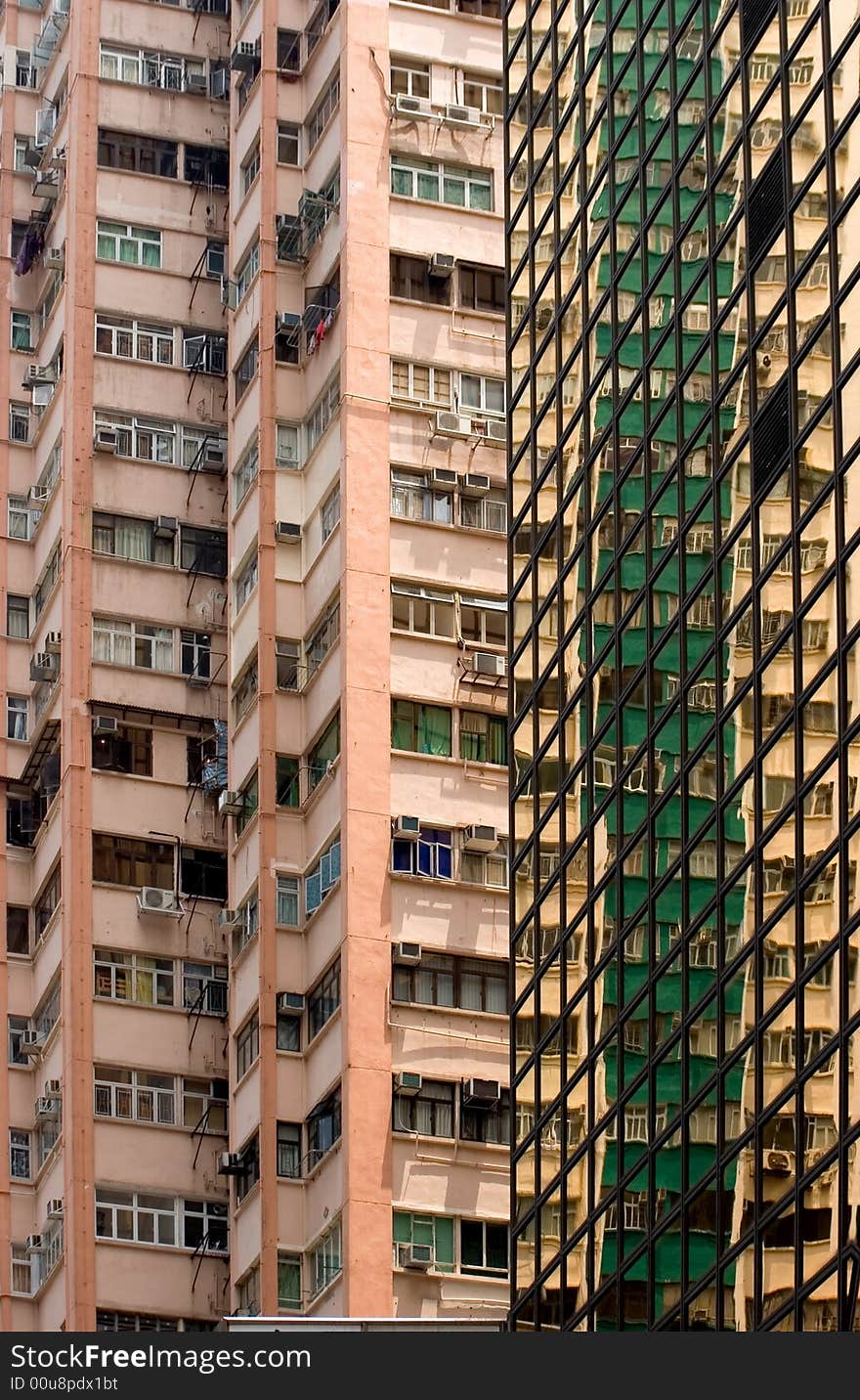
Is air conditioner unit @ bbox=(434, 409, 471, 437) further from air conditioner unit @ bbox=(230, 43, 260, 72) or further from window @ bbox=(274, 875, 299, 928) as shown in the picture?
air conditioner unit @ bbox=(230, 43, 260, 72)

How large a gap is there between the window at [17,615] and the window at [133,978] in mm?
9991

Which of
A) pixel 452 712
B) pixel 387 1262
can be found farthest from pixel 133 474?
pixel 387 1262

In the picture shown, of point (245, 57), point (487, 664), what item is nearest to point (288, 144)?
point (245, 57)

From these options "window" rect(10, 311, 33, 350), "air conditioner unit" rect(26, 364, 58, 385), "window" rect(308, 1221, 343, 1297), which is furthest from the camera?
"window" rect(10, 311, 33, 350)

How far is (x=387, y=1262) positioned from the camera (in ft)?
216

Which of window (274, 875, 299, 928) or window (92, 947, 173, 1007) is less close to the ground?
window (274, 875, 299, 928)

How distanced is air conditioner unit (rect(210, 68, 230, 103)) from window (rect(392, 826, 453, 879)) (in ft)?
70.0

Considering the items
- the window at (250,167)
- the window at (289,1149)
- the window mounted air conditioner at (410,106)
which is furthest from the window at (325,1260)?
the window at (250,167)

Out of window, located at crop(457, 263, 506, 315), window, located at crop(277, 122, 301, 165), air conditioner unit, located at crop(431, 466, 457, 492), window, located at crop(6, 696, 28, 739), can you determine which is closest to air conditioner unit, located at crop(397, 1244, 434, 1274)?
air conditioner unit, located at crop(431, 466, 457, 492)

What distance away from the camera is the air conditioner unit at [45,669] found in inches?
3130

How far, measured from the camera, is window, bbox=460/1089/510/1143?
67.9 metres

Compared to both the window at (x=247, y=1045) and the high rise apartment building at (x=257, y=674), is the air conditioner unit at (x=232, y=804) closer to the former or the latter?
the high rise apartment building at (x=257, y=674)

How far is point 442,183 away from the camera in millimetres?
74312

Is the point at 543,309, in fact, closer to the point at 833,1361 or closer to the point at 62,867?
the point at 62,867
